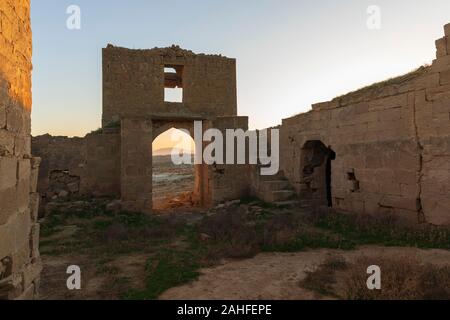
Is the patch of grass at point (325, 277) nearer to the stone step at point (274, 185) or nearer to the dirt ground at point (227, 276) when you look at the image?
the dirt ground at point (227, 276)

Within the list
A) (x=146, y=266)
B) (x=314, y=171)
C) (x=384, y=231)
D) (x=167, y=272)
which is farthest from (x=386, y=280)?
(x=314, y=171)

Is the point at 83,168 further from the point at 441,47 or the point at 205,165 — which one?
the point at 441,47

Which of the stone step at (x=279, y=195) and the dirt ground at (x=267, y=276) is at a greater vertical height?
the stone step at (x=279, y=195)

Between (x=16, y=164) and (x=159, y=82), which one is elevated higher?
(x=159, y=82)

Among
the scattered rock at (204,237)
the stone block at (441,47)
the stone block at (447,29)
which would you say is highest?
the stone block at (447,29)

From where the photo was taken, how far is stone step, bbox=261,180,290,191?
38.7 ft

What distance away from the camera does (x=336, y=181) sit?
33.3 ft

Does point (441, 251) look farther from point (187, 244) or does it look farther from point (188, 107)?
point (188, 107)

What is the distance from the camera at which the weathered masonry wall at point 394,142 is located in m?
7.08

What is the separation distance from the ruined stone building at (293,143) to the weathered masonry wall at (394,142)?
1.0 inches

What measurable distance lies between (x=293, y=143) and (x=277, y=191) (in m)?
1.85

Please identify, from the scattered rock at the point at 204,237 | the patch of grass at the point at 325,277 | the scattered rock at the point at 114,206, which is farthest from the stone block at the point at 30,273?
the scattered rock at the point at 114,206

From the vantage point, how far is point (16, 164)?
3.19 metres
